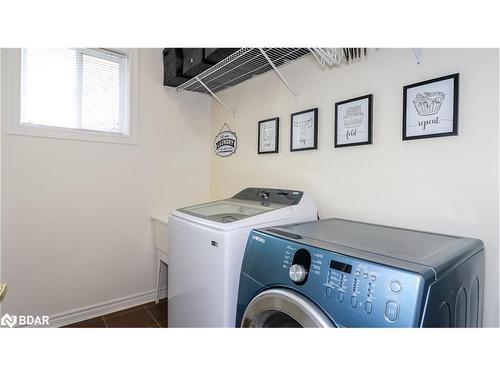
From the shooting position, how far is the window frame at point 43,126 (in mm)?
1850

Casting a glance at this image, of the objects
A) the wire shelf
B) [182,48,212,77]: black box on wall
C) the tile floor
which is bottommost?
the tile floor

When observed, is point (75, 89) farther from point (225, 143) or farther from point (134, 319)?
point (134, 319)

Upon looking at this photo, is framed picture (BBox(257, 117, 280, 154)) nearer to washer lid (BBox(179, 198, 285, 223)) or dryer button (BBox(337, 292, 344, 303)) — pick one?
washer lid (BBox(179, 198, 285, 223))

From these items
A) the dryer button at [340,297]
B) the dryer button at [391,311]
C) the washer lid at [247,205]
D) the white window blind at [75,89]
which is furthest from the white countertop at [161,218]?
the dryer button at [391,311]

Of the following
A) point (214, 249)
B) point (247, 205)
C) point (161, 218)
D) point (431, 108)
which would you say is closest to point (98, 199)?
point (161, 218)

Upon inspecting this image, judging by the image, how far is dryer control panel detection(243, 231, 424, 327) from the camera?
679 mm

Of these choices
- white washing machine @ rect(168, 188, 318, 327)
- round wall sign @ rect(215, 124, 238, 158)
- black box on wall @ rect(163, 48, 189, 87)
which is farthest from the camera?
round wall sign @ rect(215, 124, 238, 158)

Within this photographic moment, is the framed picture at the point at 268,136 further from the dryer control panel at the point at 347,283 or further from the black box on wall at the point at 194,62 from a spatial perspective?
the dryer control panel at the point at 347,283

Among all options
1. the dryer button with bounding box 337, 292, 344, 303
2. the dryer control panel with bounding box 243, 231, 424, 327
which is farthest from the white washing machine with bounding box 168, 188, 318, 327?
the dryer button with bounding box 337, 292, 344, 303

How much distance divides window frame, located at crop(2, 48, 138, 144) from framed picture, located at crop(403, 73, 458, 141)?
7.17ft

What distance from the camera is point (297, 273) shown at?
915 millimetres

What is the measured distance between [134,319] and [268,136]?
6.47ft
